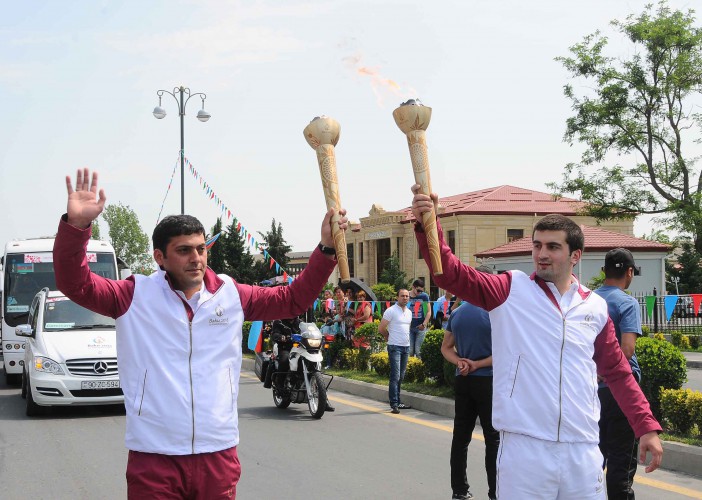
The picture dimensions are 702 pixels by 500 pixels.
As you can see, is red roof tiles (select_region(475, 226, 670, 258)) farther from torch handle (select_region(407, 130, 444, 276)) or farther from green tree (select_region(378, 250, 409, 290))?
torch handle (select_region(407, 130, 444, 276))

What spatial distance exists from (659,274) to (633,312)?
3925cm

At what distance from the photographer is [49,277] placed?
57.0 feet

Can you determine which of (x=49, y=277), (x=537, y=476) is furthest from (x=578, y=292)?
(x=49, y=277)

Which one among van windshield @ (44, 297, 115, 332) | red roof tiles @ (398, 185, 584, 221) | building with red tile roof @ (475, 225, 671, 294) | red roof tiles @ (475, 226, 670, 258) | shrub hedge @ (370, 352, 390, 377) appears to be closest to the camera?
van windshield @ (44, 297, 115, 332)

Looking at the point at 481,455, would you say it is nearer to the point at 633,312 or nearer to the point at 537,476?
the point at 633,312

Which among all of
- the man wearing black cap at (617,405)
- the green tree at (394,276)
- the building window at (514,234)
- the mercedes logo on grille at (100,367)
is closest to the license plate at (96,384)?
the mercedes logo on grille at (100,367)

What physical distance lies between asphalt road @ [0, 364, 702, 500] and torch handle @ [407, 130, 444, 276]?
3826 mm

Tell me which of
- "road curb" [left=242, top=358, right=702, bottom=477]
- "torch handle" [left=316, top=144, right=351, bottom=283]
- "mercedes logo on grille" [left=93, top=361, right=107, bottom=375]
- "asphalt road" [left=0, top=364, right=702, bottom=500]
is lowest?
"asphalt road" [left=0, top=364, right=702, bottom=500]

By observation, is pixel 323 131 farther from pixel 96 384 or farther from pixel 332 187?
pixel 96 384

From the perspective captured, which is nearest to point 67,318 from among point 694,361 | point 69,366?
point 69,366

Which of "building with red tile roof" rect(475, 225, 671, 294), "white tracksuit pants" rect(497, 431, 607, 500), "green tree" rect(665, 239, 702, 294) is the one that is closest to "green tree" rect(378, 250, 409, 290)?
"building with red tile roof" rect(475, 225, 671, 294)

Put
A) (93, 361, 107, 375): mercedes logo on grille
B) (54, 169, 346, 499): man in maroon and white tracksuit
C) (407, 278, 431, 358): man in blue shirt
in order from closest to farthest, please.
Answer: (54, 169, 346, 499): man in maroon and white tracksuit, (93, 361, 107, 375): mercedes logo on grille, (407, 278, 431, 358): man in blue shirt

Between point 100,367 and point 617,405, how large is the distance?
782cm

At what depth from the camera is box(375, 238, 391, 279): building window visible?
62.4 meters
